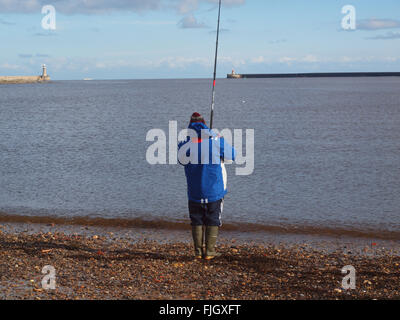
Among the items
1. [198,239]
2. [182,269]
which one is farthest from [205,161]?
[182,269]

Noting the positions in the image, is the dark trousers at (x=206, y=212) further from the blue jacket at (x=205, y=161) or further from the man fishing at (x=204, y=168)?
the blue jacket at (x=205, y=161)

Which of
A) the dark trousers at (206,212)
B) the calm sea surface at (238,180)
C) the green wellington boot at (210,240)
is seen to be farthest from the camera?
the calm sea surface at (238,180)

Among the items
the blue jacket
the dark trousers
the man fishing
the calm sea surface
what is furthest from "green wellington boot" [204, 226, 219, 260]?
the calm sea surface

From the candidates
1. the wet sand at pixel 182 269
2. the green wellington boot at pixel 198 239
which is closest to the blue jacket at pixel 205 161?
the green wellington boot at pixel 198 239

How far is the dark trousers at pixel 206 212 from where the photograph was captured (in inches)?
310

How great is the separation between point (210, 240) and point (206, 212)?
0.50 m

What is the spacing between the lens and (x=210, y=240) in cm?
811

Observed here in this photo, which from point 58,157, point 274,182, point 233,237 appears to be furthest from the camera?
point 58,157

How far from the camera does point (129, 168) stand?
20.1 metres

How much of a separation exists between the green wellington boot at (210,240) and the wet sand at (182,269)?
0.43 feet

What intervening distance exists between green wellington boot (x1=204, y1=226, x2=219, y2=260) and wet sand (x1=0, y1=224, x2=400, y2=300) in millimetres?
130
